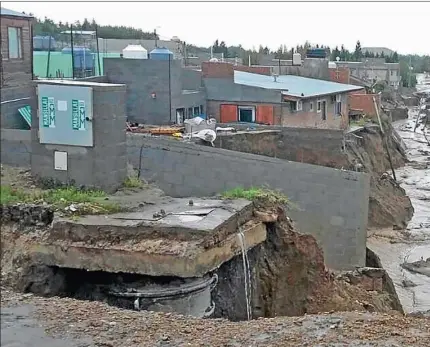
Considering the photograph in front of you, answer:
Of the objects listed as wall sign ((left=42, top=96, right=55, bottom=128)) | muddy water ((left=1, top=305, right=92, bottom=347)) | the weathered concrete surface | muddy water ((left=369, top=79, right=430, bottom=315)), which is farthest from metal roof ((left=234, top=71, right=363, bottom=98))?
muddy water ((left=1, top=305, right=92, bottom=347))

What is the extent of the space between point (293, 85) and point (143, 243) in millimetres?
24852

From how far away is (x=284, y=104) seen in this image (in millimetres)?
28750

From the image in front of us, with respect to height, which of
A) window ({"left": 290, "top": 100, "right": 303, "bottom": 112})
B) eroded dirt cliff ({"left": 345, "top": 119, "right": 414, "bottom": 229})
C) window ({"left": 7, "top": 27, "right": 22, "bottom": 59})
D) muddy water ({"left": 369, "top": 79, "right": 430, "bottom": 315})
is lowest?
muddy water ({"left": 369, "top": 79, "right": 430, "bottom": 315})

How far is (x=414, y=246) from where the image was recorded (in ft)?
80.5

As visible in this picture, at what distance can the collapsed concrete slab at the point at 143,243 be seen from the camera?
34.7 feet

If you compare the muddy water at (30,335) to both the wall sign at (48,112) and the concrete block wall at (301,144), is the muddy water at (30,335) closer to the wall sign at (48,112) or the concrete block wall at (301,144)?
the wall sign at (48,112)

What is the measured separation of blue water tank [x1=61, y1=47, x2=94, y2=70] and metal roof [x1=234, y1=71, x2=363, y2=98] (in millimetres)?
6426

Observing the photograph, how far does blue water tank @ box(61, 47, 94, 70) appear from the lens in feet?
103

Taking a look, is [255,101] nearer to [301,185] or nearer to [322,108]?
[322,108]

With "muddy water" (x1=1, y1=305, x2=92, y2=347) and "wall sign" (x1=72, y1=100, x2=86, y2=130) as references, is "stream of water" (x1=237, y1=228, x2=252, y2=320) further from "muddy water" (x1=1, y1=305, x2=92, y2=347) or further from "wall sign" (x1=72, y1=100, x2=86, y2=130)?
"muddy water" (x1=1, y1=305, x2=92, y2=347)

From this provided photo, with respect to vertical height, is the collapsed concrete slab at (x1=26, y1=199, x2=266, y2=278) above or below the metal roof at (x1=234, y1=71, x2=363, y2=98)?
below

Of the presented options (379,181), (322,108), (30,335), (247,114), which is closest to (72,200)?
(30,335)

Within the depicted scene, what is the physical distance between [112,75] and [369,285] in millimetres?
13569

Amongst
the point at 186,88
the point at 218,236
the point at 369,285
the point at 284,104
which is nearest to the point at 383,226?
the point at 284,104
